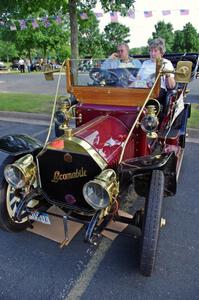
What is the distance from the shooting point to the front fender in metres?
2.83

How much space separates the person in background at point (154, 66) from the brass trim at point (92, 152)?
1.12 meters

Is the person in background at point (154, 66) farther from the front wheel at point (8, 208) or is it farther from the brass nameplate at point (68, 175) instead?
the front wheel at point (8, 208)

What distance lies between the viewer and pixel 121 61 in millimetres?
3266

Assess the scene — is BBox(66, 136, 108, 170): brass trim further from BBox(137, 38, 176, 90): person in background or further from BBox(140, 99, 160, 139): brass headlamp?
BBox(137, 38, 176, 90): person in background

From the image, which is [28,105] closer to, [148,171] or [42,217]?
[42,217]

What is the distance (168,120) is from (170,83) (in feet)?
1.55

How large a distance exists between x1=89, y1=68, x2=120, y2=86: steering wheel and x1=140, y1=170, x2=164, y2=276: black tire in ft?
4.92

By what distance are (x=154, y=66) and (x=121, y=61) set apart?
47 cm

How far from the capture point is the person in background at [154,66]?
9.77 feet

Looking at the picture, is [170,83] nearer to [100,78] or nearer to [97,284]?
[100,78]

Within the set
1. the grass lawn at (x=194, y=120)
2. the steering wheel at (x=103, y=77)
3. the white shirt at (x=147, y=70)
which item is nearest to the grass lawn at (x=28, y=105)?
the grass lawn at (x=194, y=120)

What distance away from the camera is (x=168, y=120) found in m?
3.59

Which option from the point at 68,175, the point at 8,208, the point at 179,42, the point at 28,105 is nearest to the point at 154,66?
the point at 68,175


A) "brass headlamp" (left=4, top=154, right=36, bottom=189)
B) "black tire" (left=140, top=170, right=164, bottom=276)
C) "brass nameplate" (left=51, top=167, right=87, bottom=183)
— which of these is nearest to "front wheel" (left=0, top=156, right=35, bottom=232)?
"brass headlamp" (left=4, top=154, right=36, bottom=189)
